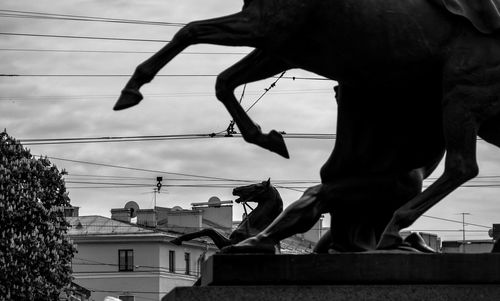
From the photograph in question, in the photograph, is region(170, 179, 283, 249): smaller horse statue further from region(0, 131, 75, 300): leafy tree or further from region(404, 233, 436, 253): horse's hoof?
region(0, 131, 75, 300): leafy tree

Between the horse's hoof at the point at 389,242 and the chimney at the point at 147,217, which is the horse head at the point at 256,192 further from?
the chimney at the point at 147,217

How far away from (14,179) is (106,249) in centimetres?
4438

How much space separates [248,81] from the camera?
33.7 feet

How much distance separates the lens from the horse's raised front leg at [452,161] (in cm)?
1000

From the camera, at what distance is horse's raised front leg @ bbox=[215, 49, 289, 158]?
1021cm

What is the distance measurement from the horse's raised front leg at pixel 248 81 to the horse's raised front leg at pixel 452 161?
3.12ft

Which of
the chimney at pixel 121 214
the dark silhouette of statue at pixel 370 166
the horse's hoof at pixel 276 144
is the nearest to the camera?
the horse's hoof at pixel 276 144

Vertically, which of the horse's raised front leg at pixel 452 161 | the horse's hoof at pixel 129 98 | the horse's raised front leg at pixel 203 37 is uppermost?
the horse's raised front leg at pixel 203 37

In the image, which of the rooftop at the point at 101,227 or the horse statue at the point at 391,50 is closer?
the horse statue at the point at 391,50

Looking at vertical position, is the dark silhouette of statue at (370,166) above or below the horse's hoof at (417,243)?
above

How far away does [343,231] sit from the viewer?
34.8 ft

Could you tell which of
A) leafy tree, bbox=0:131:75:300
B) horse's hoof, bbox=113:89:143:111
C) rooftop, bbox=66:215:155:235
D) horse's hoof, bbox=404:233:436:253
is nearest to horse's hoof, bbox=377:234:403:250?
horse's hoof, bbox=404:233:436:253

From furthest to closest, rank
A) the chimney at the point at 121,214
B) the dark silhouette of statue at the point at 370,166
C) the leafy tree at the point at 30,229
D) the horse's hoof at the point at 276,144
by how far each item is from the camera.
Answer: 1. the chimney at the point at 121,214
2. the leafy tree at the point at 30,229
3. the dark silhouette of statue at the point at 370,166
4. the horse's hoof at the point at 276,144

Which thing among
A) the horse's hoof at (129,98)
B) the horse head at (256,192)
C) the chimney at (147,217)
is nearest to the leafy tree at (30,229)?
the horse head at (256,192)
